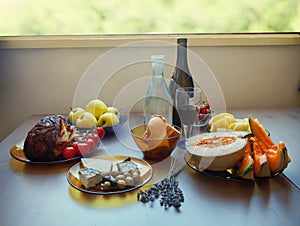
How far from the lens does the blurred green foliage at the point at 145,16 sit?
5.40ft

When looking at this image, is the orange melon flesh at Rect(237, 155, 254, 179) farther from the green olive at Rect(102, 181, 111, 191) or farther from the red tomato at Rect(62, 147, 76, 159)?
the red tomato at Rect(62, 147, 76, 159)

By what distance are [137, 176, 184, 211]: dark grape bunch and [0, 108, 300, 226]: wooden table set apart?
0.01 m

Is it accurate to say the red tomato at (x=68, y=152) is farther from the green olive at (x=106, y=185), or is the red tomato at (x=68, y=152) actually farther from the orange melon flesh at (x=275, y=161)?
the orange melon flesh at (x=275, y=161)

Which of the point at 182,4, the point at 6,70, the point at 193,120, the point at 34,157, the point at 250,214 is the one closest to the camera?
the point at 250,214

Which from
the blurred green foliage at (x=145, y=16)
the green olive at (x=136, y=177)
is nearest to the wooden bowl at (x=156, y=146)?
the green olive at (x=136, y=177)

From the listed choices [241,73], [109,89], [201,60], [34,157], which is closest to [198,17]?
[201,60]

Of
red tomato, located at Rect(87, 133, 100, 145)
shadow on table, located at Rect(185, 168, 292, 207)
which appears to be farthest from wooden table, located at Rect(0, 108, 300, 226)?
red tomato, located at Rect(87, 133, 100, 145)

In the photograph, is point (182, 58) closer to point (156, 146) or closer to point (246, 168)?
point (156, 146)

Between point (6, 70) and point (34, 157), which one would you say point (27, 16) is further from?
point (34, 157)

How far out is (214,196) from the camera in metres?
0.71

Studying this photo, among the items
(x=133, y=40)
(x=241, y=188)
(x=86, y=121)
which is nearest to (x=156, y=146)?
(x=241, y=188)

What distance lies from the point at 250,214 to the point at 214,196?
3.7 inches

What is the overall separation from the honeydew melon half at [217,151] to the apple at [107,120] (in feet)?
1.25

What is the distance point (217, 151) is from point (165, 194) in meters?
0.18
